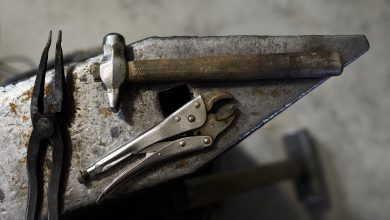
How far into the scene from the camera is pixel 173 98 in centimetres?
69

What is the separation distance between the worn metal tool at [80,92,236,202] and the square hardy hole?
0.11ft

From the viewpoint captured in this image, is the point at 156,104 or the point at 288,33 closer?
the point at 156,104

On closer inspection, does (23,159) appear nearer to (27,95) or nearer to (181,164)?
(27,95)

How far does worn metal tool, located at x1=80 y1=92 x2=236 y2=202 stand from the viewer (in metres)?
0.63

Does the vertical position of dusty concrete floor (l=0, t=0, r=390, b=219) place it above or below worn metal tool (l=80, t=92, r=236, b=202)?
above

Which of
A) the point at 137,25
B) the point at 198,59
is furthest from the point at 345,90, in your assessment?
the point at 198,59

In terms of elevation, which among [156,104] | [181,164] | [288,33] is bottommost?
[181,164]

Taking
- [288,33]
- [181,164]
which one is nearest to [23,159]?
[181,164]

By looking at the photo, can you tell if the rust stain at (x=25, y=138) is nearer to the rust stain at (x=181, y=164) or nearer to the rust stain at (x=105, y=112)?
the rust stain at (x=105, y=112)

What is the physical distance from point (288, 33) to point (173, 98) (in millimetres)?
977

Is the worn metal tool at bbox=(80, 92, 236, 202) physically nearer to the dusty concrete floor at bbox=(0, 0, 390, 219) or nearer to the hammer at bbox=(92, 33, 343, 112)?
the hammer at bbox=(92, 33, 343, 112)

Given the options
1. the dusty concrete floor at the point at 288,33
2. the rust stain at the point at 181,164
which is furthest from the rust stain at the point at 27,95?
the dusty concrete floor at the point at 288,33

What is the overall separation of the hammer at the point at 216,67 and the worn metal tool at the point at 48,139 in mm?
68

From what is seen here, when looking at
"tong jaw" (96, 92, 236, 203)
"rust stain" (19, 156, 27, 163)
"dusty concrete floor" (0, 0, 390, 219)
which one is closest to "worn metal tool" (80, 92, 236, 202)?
"tong jaw" (96, 92, 236, 203)
